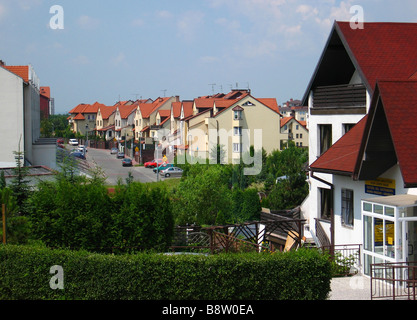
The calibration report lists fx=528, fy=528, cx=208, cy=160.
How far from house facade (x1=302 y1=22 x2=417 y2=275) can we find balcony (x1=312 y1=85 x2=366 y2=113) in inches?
1.4

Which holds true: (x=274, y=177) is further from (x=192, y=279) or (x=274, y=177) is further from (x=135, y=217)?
(x=192, y=279)

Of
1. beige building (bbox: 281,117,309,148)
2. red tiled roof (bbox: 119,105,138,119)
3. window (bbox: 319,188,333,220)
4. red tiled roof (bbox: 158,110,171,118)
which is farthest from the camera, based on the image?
red tiled roof (bbox: 119,105,138,119)

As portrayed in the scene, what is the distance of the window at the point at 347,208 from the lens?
57.2 feet

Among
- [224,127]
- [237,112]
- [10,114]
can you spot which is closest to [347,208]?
[10,114]

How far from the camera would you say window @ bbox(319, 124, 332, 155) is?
20.6m

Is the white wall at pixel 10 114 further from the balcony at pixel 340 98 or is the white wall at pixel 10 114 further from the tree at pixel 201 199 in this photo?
the balcony at pixel 340 98

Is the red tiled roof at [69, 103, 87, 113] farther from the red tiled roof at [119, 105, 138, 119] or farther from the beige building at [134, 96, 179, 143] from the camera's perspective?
the beige building at [134, 96, 179, 143]

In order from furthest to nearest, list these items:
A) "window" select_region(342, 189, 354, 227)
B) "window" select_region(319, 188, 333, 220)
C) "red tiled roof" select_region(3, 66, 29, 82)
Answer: "red tiled roof" select_region(3, 66, 29, 82), "window" select_region(319, 188, 333, 220), "window" select_region(342, 189, 354, 227)

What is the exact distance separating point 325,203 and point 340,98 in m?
3.94

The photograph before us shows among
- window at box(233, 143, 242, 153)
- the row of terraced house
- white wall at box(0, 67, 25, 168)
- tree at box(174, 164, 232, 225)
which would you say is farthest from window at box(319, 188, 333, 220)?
window at box(233, 143, 242, 153)

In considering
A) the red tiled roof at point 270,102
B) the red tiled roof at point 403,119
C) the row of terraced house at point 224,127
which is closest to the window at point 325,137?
the red tiled roof at point 403,119

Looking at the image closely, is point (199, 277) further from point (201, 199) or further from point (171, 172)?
point (171, 172)

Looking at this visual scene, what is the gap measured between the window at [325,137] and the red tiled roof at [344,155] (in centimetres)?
172

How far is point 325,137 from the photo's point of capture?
20.9 metres
